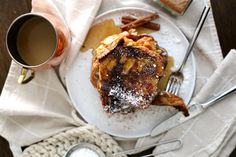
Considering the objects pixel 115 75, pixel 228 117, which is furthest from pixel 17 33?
pixel 228 117

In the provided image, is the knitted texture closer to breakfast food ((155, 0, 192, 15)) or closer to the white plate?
the white plate

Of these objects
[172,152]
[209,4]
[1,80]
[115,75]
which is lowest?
[172,152]

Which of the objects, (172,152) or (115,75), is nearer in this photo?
(115,75)

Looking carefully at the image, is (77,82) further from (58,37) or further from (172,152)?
(172,152)

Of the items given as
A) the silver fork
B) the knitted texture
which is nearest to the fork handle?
the silver fork

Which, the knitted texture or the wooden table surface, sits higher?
the wooden table surface

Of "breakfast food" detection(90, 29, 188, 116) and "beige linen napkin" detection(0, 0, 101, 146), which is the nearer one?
"breakfast food" detection(90, 29, 188, 116)

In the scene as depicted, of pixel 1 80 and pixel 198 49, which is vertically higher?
pixel 198 49

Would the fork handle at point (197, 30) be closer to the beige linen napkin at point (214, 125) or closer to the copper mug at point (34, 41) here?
the beige linen napkin at point (214, 125)
